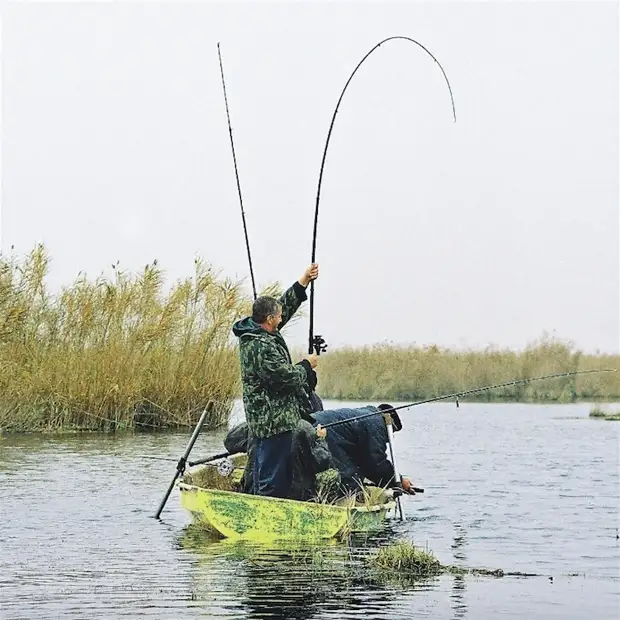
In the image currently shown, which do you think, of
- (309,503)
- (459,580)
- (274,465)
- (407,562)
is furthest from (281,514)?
(459,580)

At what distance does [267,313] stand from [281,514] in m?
1.46

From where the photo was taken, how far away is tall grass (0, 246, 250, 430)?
65.6 ft

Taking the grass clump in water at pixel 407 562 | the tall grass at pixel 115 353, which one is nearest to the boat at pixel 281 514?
the grass clump in water at pixel 407 562

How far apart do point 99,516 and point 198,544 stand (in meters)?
1.97

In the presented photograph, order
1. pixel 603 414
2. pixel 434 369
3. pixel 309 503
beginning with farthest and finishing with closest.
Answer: pixel 434 369, pixel 603 414, pixel 309 503

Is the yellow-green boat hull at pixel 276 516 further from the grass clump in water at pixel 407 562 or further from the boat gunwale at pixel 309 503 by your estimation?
the grass clump in water at pixel 407 562

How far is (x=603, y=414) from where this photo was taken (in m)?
24.8

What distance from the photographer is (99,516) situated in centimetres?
1173

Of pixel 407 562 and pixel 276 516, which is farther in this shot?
pixel 276 516

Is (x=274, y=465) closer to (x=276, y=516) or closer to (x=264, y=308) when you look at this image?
(x=276, y=516)

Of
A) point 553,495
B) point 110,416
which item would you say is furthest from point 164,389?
point 553,495

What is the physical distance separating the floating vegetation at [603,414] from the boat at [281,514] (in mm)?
14410

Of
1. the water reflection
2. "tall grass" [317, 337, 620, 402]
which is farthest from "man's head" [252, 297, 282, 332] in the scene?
"tall grass" [317, 337, 620, 402]

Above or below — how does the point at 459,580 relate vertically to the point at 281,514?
below
